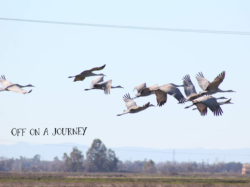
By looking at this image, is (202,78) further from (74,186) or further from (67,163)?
(67,163)

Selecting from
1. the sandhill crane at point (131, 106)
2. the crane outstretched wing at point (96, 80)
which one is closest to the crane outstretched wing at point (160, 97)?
the sandhill crane at point (131, 106)

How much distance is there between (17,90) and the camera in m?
16.4

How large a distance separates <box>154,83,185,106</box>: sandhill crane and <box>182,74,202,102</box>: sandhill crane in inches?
12.2

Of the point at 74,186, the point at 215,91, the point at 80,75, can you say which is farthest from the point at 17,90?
the point at 74,186

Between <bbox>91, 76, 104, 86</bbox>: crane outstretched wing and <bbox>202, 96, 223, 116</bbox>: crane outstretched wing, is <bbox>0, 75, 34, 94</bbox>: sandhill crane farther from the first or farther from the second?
<bbox>202, 96, 223, 116</bbox>: crane outstretched wing

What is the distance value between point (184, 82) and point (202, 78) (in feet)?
3.37

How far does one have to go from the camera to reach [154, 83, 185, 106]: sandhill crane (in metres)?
16.3

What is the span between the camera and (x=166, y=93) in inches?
659

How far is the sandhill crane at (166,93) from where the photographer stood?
1630 centimetres

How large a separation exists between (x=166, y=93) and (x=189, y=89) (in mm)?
1138

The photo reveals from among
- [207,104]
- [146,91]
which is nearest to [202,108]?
[207,104]

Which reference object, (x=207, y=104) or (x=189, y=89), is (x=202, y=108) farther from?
(x=189, y=89)

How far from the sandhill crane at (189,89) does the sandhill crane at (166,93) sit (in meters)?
0.31

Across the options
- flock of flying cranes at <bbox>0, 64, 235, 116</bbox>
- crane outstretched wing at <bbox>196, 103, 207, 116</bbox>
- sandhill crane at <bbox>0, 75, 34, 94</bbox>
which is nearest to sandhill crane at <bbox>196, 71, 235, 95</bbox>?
flock of flying cranes at <bbox>0, 64, 235, 116</bbox>
